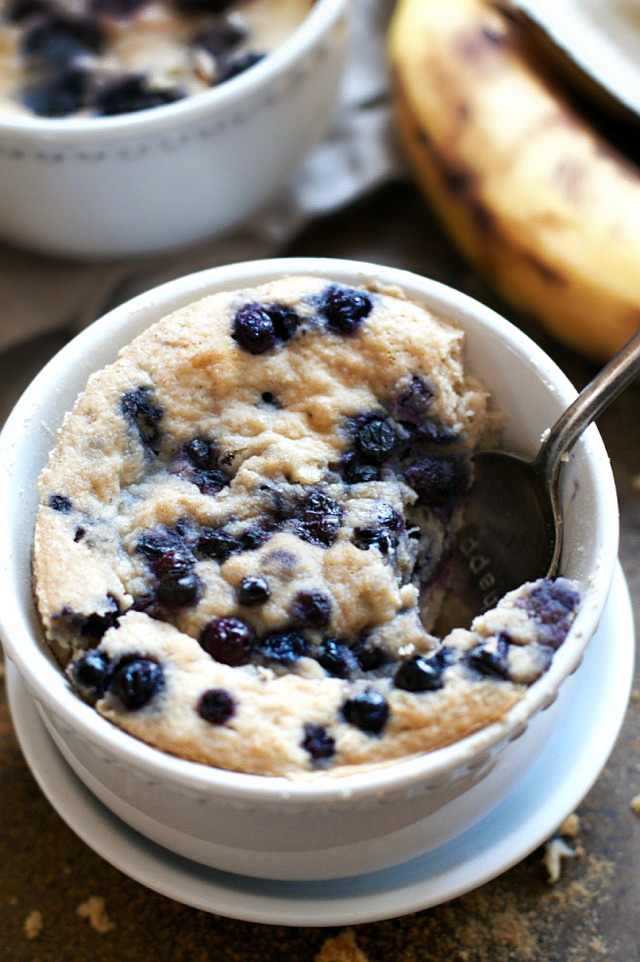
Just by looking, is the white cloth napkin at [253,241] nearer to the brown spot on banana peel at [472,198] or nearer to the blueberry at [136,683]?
the brown spot on banana peel at [472,198]

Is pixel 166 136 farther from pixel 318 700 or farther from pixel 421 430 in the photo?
pixel 318 700

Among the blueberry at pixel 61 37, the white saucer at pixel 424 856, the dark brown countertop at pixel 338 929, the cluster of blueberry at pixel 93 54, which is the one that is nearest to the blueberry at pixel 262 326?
the white saucer at pixel 424 856

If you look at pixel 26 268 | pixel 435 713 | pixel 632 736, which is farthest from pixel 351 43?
pixel 435 713

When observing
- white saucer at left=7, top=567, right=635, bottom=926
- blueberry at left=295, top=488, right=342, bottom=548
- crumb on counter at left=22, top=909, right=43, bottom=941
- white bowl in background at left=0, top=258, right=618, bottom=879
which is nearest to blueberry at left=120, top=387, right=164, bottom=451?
white bowl in background at left=0, top=258, right=618, bottom=879

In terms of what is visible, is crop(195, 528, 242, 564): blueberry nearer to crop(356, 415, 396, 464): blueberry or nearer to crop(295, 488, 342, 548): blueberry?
crop(295, 488, 342, 548): blueberry

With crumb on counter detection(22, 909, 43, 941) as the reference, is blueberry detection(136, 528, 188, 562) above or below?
above

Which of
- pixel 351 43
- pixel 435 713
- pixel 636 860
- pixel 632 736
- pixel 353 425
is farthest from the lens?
pixel 351 43
